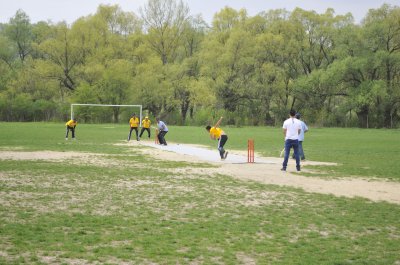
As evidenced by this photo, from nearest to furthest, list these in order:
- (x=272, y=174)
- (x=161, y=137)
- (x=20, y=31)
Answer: (x=272, y=174), (x=161, y=137), (x=20, y=31)

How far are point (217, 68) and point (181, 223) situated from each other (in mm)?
56388

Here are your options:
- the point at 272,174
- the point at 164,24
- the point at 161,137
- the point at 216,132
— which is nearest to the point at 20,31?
the point at 164,24

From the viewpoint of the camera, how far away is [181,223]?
768 centimetres

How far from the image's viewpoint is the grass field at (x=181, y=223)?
6000 millimetres

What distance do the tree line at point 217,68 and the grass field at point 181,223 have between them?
154 ft

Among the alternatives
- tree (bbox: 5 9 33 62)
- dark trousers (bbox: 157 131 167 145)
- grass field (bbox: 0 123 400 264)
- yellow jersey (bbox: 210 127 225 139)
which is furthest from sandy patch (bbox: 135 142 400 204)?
tree (bbox: 5 9 33 62)

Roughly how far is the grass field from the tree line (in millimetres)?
47008

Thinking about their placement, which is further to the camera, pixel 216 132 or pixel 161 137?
pixel 161 137

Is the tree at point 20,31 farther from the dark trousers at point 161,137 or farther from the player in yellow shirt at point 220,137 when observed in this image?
the player in yellow shirt at point 220,137

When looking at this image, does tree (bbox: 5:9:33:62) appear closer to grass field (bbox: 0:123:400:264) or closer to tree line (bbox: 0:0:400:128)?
tree line (bbox: 0:0:400:128)

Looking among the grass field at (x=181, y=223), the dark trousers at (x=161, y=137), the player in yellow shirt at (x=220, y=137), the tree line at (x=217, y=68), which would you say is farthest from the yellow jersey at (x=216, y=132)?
the tree line at (x=217, y=68)

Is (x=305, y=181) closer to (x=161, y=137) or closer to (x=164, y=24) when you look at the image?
(x=161, y=137)

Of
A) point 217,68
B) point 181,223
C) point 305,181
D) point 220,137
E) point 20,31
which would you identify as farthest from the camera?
point 20,31

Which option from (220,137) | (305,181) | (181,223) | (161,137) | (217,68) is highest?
(217,68)
